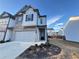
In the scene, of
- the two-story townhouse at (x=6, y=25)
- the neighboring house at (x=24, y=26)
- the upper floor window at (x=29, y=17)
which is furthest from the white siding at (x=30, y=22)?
the two-story townhouse at (x=6, y=25)

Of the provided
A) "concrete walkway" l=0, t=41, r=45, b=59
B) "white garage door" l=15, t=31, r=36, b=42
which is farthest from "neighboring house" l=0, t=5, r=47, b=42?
"concrete walkway" l=0, t=41, r=45, b=59

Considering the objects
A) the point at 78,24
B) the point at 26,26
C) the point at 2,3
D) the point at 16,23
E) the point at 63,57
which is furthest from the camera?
the point at 16,23

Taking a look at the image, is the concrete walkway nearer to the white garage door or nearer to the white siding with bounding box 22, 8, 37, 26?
the white garage door

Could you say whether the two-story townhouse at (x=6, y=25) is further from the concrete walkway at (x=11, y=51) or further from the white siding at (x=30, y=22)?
the concrete walkway at (x=11, y=51)

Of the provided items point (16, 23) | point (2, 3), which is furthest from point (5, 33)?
point (2, 3)

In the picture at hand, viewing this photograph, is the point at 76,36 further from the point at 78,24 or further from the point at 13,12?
the point at 13,12

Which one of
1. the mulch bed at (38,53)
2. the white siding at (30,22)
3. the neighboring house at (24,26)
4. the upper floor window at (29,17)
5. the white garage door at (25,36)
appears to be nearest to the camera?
the mulch bed at (38,53)

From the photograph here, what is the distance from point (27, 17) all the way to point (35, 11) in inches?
81.4

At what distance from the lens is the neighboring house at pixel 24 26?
19.2 meters

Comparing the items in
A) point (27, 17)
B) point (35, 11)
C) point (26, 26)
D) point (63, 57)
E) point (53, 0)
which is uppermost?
point (53, 0)

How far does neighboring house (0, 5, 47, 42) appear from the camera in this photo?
19.2 m

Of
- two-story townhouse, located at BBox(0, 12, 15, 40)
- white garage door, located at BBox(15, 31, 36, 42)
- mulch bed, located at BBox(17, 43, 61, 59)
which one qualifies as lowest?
mulch bed, located at BBox(17, 43, 61, 59)

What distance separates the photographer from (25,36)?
63.9 ft

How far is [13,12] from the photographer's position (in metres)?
24.0
